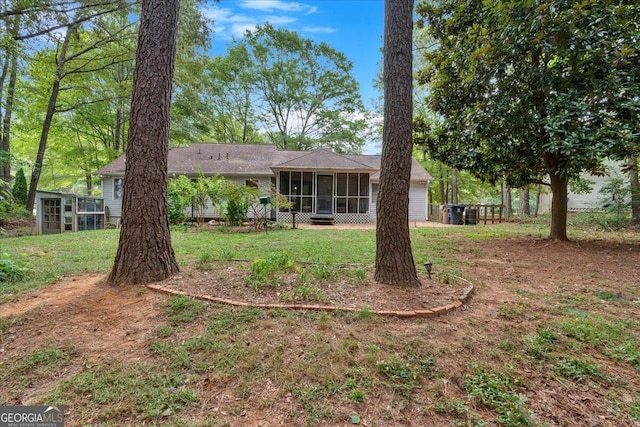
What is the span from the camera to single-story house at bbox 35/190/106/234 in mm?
10570

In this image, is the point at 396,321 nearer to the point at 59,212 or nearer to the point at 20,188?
the point at 59,212

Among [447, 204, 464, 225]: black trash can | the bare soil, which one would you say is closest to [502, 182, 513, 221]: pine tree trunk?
[447, 204, 464, 225]: black trash can

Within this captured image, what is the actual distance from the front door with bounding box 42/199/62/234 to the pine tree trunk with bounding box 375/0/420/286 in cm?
1262

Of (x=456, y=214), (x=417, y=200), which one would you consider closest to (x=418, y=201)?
(x=417, y=200)

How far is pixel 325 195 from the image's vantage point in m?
15.3

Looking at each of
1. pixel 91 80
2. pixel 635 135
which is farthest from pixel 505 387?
pixel 91 80

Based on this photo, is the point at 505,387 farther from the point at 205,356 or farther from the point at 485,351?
the point at 205,356

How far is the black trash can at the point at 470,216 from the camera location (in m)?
14.4

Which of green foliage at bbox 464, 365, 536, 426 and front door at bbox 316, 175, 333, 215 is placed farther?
front door at bbox 316, 175, 333, 215

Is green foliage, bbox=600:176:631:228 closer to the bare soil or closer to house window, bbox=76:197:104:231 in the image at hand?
the bare soil

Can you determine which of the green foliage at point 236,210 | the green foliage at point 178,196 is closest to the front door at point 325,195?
the green foliage at point 236,210

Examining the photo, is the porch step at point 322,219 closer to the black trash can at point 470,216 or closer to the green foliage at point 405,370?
the black trash can at point 470,216

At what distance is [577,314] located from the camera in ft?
10.4

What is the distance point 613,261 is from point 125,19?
16.7m
